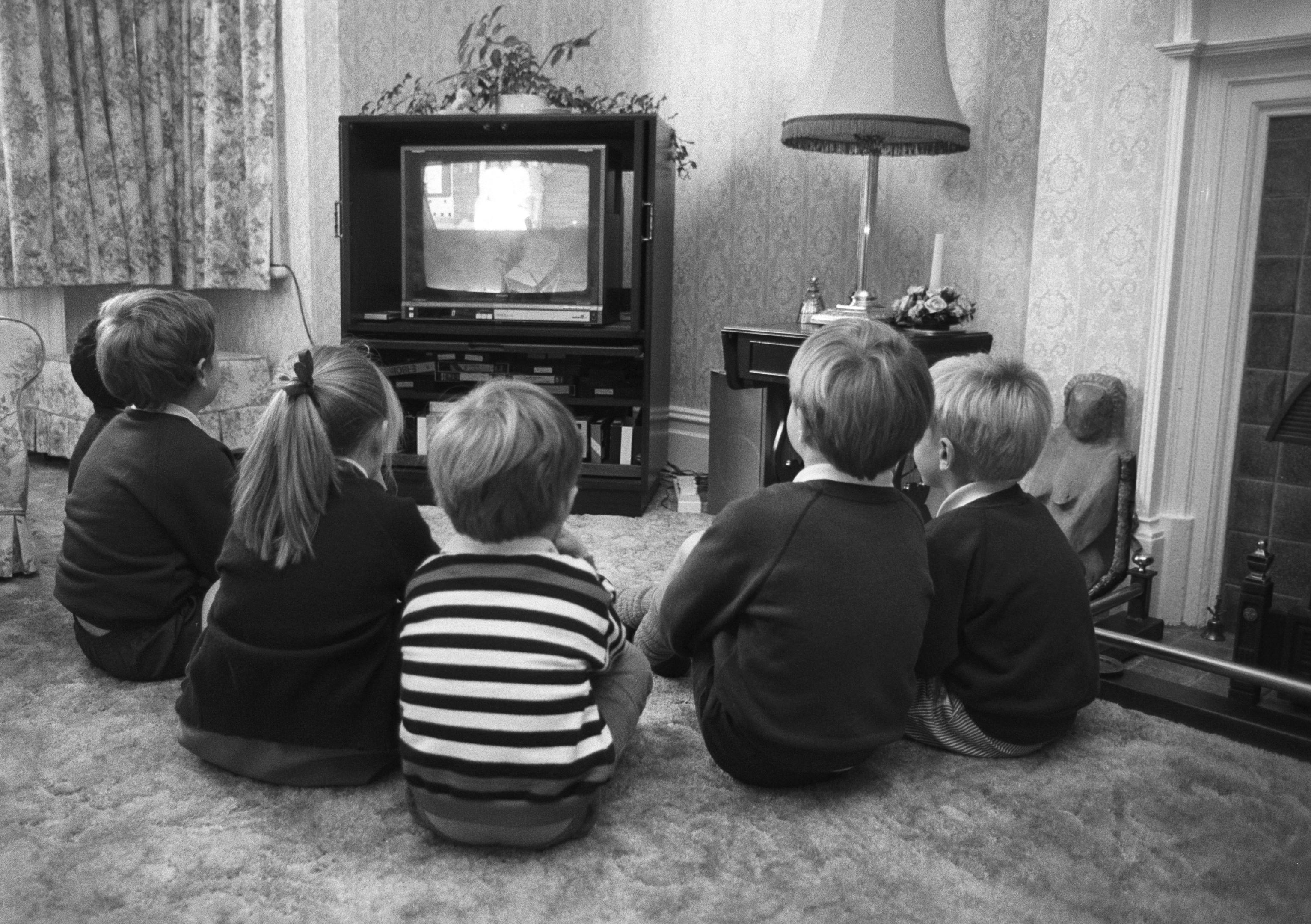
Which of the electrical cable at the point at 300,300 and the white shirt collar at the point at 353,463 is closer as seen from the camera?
the white shirt collar at the point at 353,463

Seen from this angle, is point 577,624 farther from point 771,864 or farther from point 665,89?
point 665,89

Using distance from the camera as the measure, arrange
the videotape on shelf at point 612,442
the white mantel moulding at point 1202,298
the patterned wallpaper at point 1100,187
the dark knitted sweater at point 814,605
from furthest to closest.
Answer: the videotape on shelf at point 612,442 → the patterned wallpaper at point 1100,187 → the white mantel moulding at point 1202,298 → the dark knitted sweater at point 814,605

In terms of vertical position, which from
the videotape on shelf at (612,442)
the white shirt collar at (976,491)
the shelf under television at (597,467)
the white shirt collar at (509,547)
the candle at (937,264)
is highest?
the candle at (937,264)

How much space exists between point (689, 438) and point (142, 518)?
96.4 inches

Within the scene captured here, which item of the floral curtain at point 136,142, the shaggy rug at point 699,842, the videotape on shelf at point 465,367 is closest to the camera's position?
the shaggy rug at point 699,842

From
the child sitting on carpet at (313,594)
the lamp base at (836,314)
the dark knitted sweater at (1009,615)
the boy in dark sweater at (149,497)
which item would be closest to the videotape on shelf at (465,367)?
the lamp base at (836,314)

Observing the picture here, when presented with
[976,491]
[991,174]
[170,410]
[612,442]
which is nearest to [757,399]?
[612,442]

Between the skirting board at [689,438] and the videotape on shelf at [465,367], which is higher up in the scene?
the videotape on shelf at [465,367]

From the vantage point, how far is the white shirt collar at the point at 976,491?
1687mm

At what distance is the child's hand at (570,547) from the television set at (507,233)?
78.4 inches

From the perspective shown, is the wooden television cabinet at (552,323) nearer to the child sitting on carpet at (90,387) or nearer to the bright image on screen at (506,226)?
the bright image on screen at (506,226)

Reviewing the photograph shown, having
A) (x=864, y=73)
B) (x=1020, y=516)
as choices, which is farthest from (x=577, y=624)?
(x=864, y=73)

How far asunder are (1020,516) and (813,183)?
90.3 inches

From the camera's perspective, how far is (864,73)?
292cm
